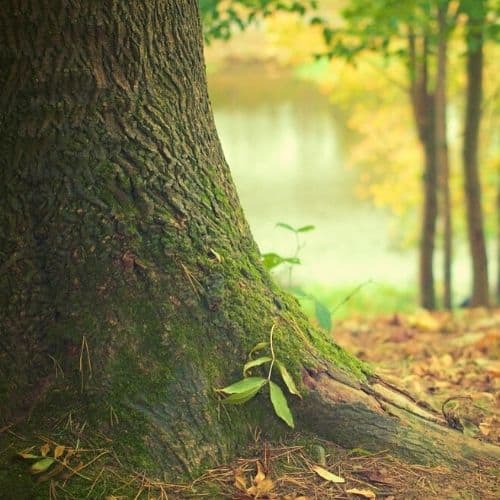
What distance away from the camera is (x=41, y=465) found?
230cm

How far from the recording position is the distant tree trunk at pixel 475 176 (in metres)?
7.59

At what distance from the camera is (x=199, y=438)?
2.45 m

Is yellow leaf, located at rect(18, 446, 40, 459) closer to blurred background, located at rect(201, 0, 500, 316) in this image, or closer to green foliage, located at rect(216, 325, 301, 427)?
green foliage, located at rect(216, 325, 301, 427)

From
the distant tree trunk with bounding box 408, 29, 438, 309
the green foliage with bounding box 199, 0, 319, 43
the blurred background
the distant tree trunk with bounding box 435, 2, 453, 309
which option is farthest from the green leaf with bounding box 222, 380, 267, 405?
the distant tree trunk with bounding box 408, 29, 438, 309

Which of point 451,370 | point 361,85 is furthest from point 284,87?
point 451,370

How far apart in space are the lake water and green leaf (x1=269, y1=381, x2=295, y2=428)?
14901 mm

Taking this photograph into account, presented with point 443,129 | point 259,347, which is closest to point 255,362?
point 259,347

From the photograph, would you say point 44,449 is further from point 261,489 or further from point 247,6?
point 247,6

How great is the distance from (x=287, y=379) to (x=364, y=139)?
20.4m

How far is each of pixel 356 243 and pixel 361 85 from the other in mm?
7223

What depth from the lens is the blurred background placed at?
21.8 ft

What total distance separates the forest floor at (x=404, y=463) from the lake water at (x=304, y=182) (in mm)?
13423

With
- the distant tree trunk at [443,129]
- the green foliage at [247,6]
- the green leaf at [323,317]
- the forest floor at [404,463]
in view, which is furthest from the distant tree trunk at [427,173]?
the green leaf at [323,317]

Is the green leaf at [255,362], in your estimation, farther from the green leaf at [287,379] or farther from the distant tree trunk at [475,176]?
the distant tree trunk at [475,176]
